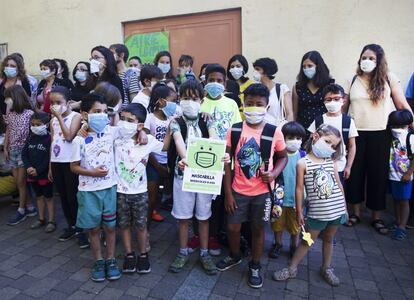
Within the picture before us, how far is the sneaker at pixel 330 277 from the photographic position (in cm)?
296

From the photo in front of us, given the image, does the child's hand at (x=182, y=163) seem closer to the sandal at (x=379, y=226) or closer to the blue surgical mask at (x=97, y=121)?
the blue surgical mask at (x=97, y=121)

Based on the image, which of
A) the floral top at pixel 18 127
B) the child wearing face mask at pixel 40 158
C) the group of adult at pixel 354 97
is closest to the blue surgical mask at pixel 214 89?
the group of adult at pixel 354 97

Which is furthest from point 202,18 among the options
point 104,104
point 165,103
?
point 104,104

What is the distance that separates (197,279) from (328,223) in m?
1.33

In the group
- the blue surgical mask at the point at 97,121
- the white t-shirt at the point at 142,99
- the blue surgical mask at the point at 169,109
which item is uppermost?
the white t-shirt at the point at 142,99

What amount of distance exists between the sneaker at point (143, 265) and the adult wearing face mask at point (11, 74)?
129 inches

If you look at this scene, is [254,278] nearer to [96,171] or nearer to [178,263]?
[178,263]

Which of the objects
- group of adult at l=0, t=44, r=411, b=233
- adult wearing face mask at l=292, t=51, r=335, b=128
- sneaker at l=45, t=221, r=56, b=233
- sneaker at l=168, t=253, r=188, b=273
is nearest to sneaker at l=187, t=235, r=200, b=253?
sneaker at l=168, t=253, r=188, b=273

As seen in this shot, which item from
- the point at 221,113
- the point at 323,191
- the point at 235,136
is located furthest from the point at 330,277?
the point at 221,113

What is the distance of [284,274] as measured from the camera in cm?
305

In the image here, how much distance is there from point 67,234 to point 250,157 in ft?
8.32

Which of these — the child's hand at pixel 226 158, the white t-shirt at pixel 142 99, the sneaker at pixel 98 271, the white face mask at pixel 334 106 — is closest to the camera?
the child's hand at pixel 226 158

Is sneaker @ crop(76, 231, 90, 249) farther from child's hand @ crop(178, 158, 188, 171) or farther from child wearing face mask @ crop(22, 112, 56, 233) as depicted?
child's hand @ crop(178, 158, 188, 171)

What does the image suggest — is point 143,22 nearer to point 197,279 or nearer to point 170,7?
point 170,7
